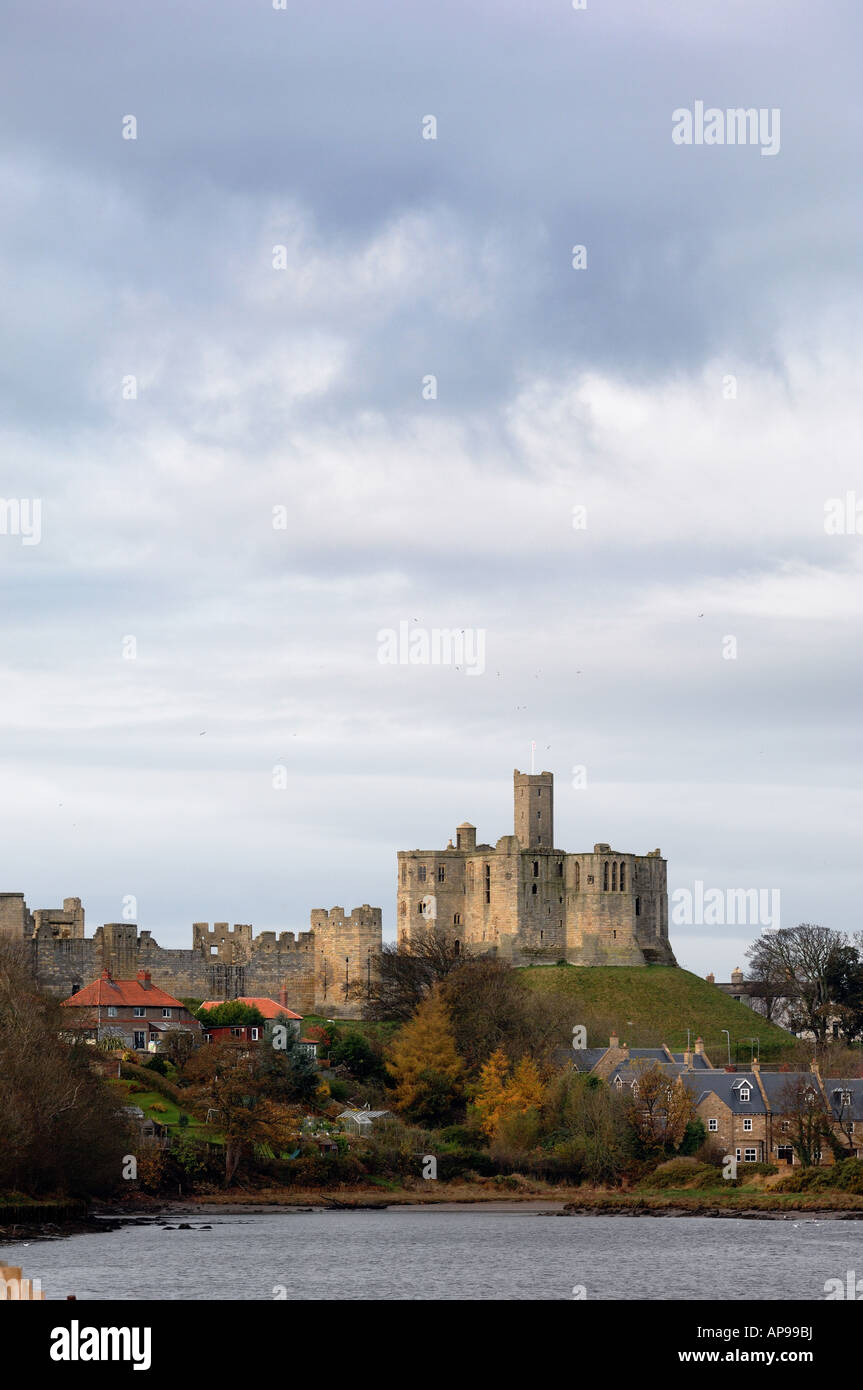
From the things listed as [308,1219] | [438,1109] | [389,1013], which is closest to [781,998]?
[389,1013]

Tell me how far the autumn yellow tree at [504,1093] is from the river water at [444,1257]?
8.39m

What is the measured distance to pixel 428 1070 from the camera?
68562 mm

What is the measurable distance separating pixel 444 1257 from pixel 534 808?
51.1 meters

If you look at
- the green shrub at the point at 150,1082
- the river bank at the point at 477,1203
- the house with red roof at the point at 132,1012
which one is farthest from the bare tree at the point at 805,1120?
the house with red roof at the point at 132,1012

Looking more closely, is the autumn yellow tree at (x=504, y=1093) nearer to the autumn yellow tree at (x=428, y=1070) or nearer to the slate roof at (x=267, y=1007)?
the autumn yellow tree at (x=428, y=1070)

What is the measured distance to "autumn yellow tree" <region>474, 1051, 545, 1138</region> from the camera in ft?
216

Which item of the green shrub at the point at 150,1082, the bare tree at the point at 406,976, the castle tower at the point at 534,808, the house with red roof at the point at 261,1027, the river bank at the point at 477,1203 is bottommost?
the river bank at the point at 477,1203

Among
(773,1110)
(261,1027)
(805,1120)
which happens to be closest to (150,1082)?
(261,1027)

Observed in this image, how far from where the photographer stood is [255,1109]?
60.5 meters

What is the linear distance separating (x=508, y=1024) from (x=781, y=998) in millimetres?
30285

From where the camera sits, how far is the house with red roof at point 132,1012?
7238 cm

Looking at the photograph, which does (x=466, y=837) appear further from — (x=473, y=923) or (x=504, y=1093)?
(x=504, y=1093)

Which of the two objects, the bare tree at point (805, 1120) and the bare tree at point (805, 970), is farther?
the bare tree at point (805, 970)

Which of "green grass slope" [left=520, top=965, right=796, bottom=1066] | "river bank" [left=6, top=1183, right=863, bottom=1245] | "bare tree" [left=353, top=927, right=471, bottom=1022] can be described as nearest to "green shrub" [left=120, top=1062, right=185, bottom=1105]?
"river bank" [left=6, top=1183, right=863, bottom=1245]
